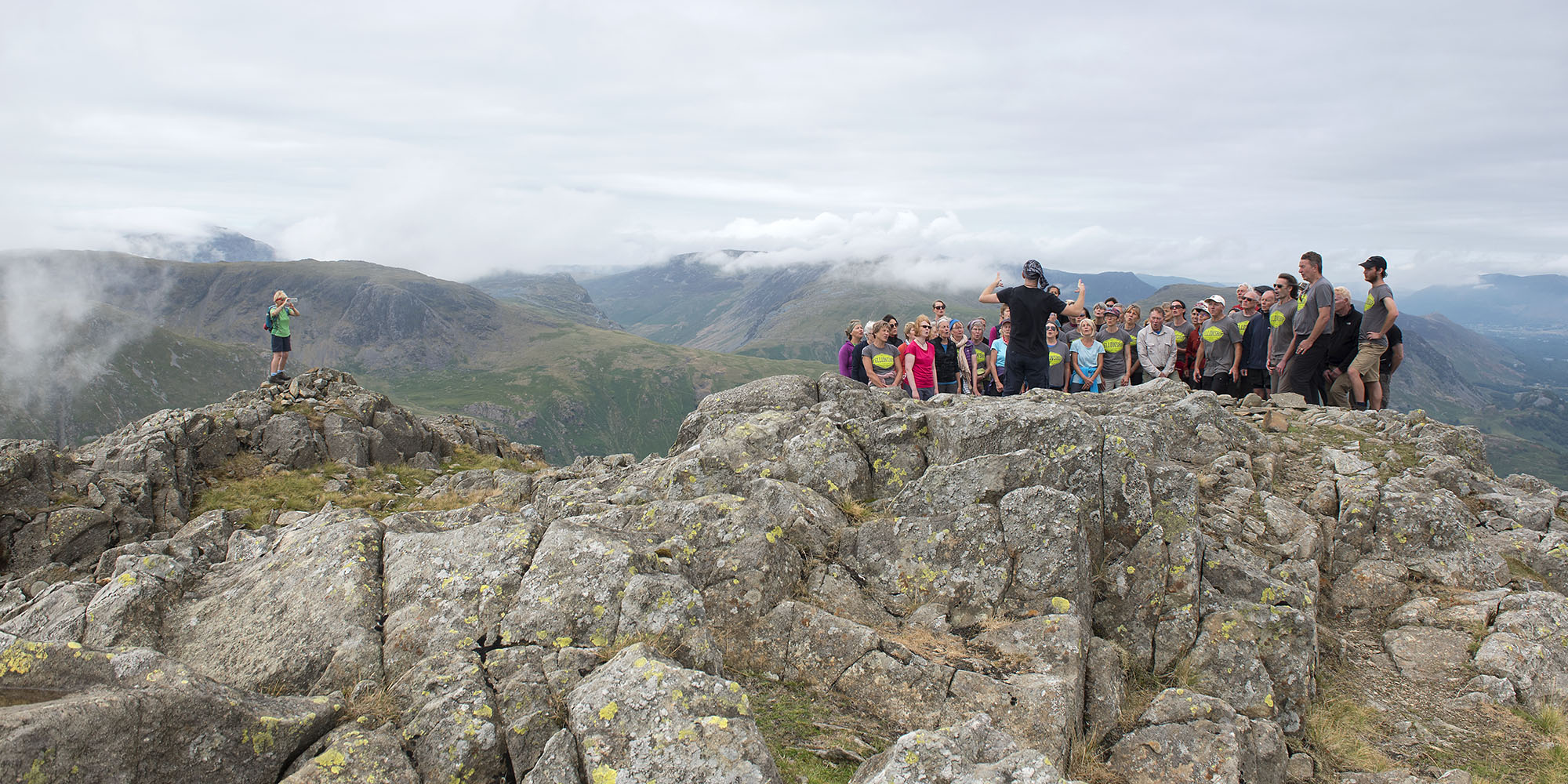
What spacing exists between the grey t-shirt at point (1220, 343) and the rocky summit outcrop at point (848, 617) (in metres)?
8.77

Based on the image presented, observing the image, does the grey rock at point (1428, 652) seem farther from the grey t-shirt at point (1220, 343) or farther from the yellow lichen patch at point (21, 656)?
the yellow lichen patch at point (21, 656)

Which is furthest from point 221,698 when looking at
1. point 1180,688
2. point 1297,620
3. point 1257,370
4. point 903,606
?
point 1257,370

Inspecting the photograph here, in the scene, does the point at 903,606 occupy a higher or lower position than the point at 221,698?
lower

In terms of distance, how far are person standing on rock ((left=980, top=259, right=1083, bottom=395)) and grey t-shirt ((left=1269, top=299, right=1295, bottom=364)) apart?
802 cm

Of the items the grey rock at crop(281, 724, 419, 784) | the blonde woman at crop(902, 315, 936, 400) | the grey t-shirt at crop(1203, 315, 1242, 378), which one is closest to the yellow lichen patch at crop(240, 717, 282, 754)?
Answer: the grey rock at crop(281, 724, 419, 784)

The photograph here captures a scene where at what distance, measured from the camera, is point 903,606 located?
12.6 metres

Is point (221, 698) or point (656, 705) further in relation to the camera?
point (656, 705)

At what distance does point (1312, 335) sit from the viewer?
911 inches

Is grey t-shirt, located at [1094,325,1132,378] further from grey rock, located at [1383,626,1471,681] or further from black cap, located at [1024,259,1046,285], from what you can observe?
grey rock, located at [1383,626,1471,681]

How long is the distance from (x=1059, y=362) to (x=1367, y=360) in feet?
32.0

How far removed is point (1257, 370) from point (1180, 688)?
20.7m

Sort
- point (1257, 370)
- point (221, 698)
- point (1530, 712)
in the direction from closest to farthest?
point (221, 698) < point (1530, 712) < point (1257, 370)

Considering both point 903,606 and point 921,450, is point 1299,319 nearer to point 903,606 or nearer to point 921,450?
point 921,450

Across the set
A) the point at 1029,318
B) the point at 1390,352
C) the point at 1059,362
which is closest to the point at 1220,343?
the point at 1390,352
